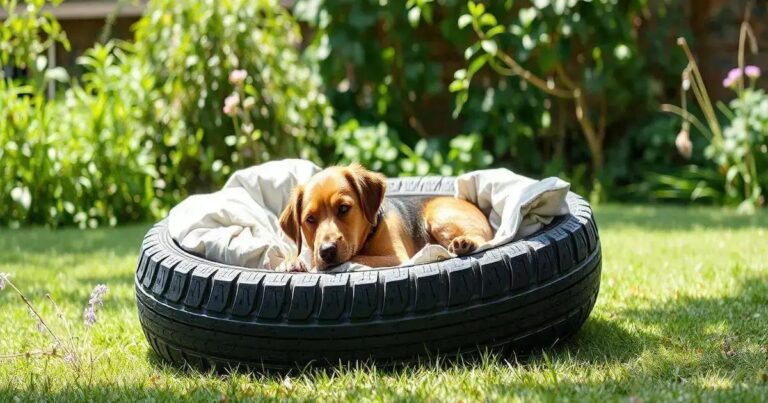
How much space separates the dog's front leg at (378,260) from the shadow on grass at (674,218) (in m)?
4.13

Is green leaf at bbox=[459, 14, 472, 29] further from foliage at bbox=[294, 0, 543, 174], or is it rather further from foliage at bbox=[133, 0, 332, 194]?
foliage at bbox=[133, 0, 332, 194]

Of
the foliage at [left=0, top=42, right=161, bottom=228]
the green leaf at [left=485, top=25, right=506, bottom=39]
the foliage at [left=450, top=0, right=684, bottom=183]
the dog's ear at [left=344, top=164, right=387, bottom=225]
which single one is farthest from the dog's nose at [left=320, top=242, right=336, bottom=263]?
the green leaf at [left=485, top=25, right=506, bottom=39]

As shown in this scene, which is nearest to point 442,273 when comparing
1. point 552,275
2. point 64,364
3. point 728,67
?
point 552,275

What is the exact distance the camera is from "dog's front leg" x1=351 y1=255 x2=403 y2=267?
168 inches

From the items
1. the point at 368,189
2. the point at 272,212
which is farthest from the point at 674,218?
the point at 368,189

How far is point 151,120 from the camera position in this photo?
948 cm

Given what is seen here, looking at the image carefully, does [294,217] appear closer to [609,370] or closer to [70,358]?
[70,358]

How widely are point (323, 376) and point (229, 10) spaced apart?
6398 mm

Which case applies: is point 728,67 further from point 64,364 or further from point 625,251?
point 64,364

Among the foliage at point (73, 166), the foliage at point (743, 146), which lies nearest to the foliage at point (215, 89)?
the foliage at point (73, 166)

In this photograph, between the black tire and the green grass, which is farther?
the black tire

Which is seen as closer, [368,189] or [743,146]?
[368,189]

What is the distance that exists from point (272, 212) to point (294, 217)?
95 cm

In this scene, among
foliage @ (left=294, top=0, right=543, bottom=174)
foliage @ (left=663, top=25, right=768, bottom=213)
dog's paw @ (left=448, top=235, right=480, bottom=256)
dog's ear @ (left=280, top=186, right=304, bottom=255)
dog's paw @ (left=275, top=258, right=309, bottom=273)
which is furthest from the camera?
foliage @ (left=294, top=0, right=543, bottom=174)
